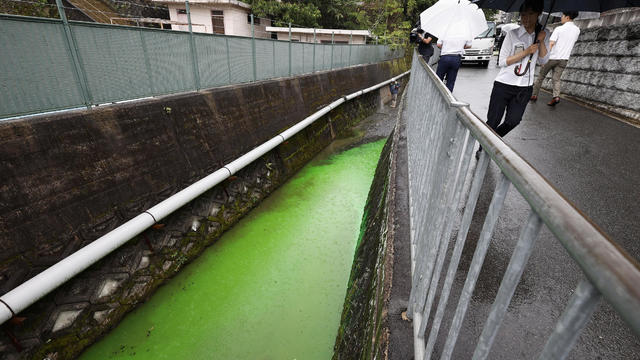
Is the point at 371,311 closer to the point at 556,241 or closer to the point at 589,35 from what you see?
the point at 556,241

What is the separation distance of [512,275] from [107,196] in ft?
13.6

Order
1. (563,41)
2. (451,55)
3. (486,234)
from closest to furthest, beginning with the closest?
(486,234), (451,55), (563,41)

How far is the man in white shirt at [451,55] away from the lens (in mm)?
5203

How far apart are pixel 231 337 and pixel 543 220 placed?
3.70 m

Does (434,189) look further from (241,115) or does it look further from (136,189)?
(241,115)

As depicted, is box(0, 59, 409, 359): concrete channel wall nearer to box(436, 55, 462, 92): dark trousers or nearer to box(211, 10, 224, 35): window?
box(436, 55, 462, 92): dark trousers

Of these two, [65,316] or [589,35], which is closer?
[65,316]

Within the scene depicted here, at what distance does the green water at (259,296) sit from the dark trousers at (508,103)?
2.68 meters

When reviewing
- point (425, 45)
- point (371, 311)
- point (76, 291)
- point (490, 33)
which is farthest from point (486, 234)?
point (490, 33)

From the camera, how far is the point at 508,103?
344 centimetres

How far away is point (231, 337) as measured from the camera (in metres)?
3.63

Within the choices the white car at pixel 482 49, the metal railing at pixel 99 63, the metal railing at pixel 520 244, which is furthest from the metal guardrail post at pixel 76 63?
the white car at pixel 482 49

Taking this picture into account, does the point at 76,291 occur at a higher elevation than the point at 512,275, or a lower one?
lower

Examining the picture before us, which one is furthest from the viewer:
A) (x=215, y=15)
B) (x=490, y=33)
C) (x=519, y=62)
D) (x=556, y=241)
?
(x=215, y=15)
